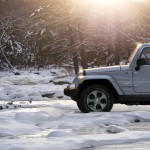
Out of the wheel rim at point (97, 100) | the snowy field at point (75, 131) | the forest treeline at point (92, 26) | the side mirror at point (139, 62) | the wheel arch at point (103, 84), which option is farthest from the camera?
the forest treeline at point (92, 26)

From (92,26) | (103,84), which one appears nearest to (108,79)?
(103,84)

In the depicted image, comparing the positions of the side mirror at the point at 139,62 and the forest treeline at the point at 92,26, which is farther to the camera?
the forest treeline at the point at 92,26

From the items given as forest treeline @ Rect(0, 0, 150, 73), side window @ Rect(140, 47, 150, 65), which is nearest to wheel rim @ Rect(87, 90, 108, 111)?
side window @ Rect(140, 47, 150, 65)

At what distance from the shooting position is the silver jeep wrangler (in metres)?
11.9

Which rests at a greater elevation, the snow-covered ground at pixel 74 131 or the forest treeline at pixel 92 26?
the forest treeline at pixel 92 26

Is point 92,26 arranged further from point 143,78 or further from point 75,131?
point 75,131

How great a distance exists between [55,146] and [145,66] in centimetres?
613

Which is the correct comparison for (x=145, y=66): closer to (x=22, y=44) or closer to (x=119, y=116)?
(x=119, y=116)

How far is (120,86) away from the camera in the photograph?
11984 mm

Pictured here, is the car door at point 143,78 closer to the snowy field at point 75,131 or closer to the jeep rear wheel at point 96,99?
the jeep rear wheel at point 96,99

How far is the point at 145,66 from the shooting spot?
1189 cm

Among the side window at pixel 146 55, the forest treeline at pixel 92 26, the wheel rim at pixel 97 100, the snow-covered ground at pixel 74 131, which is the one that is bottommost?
the snow-covered ground at pixel 74 131

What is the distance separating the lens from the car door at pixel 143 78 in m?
11.9

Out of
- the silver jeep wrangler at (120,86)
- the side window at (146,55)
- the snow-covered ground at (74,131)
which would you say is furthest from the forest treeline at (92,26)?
the snow-covered ground at (74,131)
